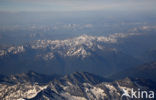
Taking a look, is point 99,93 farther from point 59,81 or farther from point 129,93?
point 59,81

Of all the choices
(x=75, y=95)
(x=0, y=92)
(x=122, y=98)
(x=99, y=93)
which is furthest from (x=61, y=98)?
(x=0, y=92)

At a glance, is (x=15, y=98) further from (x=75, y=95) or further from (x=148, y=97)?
(x=148, y=97)

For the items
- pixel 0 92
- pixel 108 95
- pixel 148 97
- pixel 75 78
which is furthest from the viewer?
pixel 75 78

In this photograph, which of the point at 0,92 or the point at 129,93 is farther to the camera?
the point at 0,92

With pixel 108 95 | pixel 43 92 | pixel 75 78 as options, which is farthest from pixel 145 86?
pixel 43 92

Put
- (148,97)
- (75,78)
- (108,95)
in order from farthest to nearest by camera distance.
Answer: (75,78)
(108,95)
(148,97)

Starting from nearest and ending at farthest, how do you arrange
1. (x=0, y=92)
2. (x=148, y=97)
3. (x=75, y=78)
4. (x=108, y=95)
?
(x=148, y=97) < (x=108, y=95) < (x=0, y=92) < (x=75, y=78)

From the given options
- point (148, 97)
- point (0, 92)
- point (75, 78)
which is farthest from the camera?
point (75, 78)

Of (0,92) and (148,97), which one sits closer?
(148,97)
